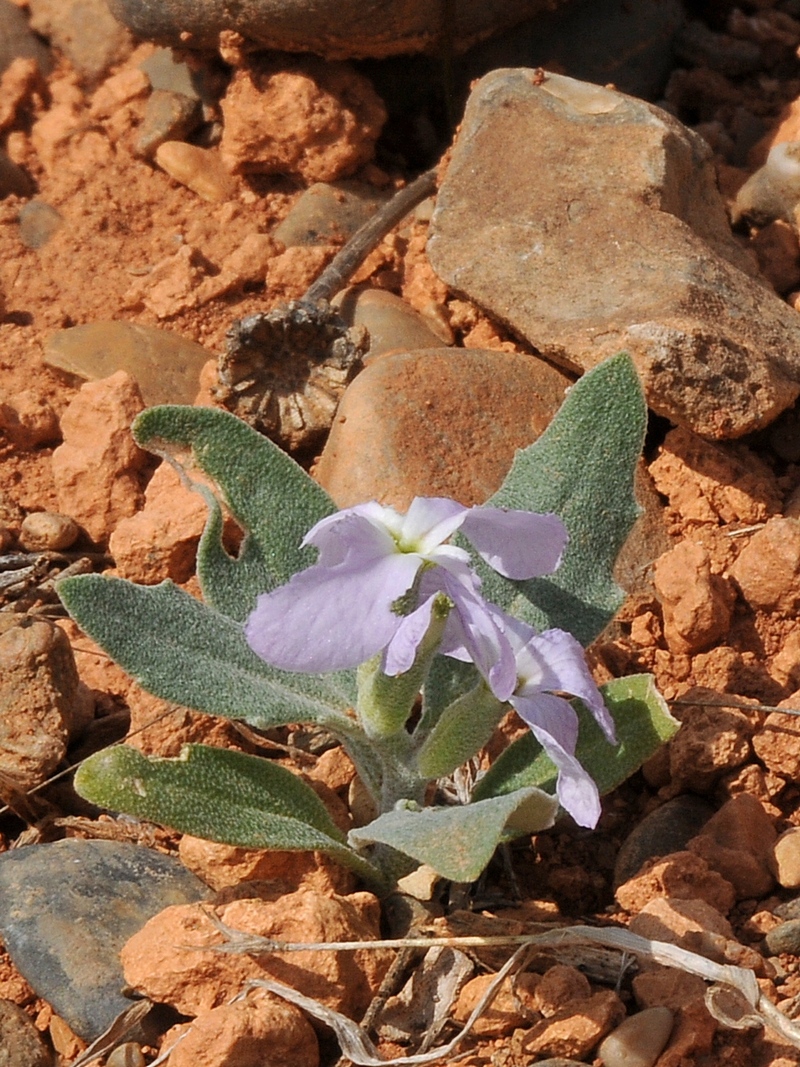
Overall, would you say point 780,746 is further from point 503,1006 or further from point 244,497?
point 244,497

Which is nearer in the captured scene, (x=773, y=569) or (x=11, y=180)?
(x=773, y=569)

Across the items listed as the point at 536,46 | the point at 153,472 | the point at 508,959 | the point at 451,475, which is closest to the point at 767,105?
the point at 536,46

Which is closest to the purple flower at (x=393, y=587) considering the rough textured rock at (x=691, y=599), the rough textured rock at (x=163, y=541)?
the rough textured rock at (x=691, y=599)

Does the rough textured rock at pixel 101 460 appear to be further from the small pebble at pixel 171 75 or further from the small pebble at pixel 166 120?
the small pebble at pixel 171 75

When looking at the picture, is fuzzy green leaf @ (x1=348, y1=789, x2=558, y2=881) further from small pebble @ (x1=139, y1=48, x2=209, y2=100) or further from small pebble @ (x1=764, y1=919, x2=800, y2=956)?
small pebble @ (x1=139, y1=48, x2=209, y2=100)

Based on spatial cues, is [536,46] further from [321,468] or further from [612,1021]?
[612,1021]

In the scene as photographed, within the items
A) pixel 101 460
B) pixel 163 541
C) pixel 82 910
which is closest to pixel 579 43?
pixel 101 460
